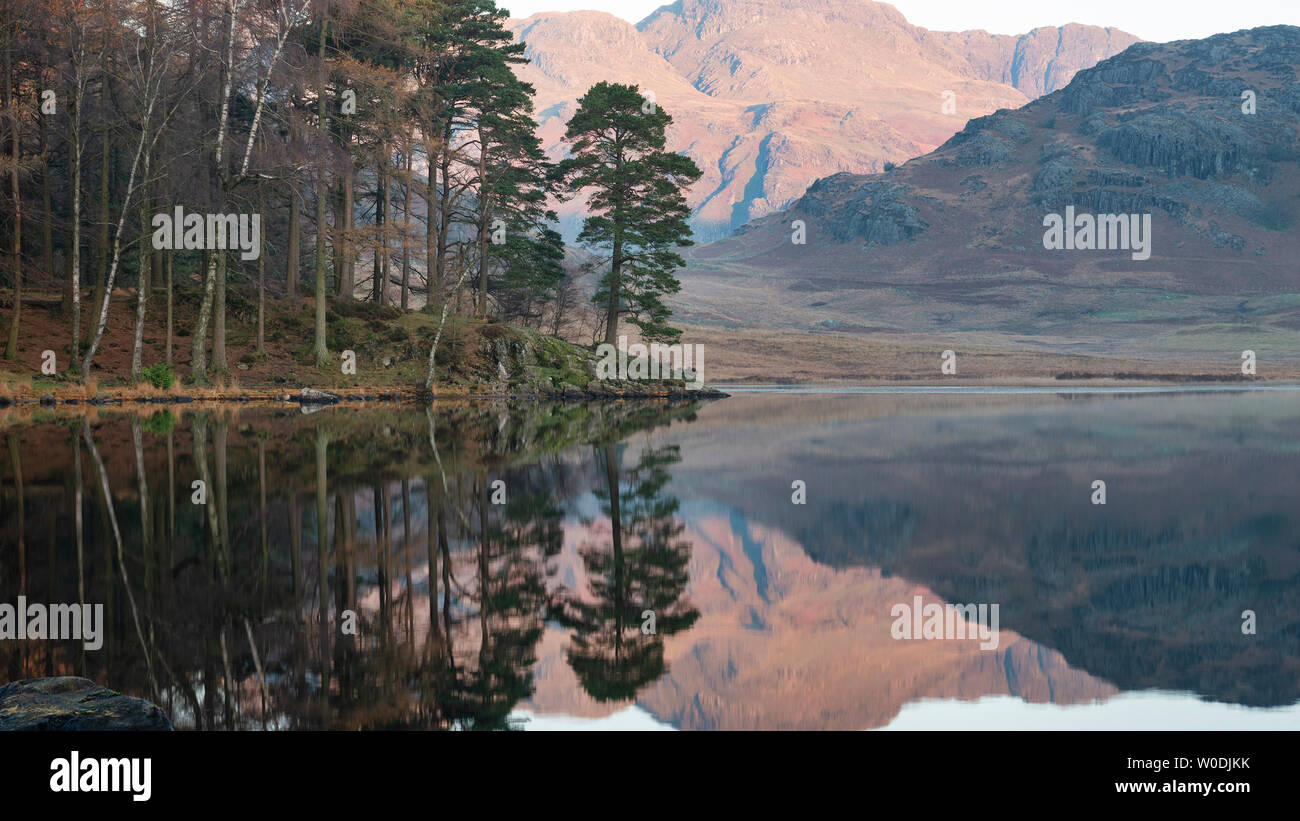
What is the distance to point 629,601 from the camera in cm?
834

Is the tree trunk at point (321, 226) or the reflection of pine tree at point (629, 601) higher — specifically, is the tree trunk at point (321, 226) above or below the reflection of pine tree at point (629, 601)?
above

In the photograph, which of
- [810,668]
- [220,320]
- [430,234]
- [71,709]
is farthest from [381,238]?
[71,709]

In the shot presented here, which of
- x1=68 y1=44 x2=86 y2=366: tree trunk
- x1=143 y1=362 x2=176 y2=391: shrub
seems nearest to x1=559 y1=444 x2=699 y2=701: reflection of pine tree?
x1=143 y1=362 x2=176 y2=391: shrub

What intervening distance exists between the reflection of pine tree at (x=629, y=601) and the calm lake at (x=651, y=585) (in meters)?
0.04

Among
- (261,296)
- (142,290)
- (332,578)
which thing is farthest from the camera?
(261,296)

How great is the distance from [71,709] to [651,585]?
487cm

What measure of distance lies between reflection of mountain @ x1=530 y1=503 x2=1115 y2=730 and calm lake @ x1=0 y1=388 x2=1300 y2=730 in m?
0.03

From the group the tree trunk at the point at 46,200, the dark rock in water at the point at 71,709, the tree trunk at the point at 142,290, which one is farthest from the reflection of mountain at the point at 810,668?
the tree trunk at the point at 46,200

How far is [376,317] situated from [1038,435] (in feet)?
89.2

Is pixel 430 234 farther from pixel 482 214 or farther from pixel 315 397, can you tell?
pixel 315 397

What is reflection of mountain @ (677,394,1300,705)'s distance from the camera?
718cm

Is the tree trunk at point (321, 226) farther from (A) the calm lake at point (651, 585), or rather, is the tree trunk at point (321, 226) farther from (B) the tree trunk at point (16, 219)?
(A) the calm lake at point (651, 585)

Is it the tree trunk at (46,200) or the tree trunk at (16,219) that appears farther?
the tree trunk at (46,200)

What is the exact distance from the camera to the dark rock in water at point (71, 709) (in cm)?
502
